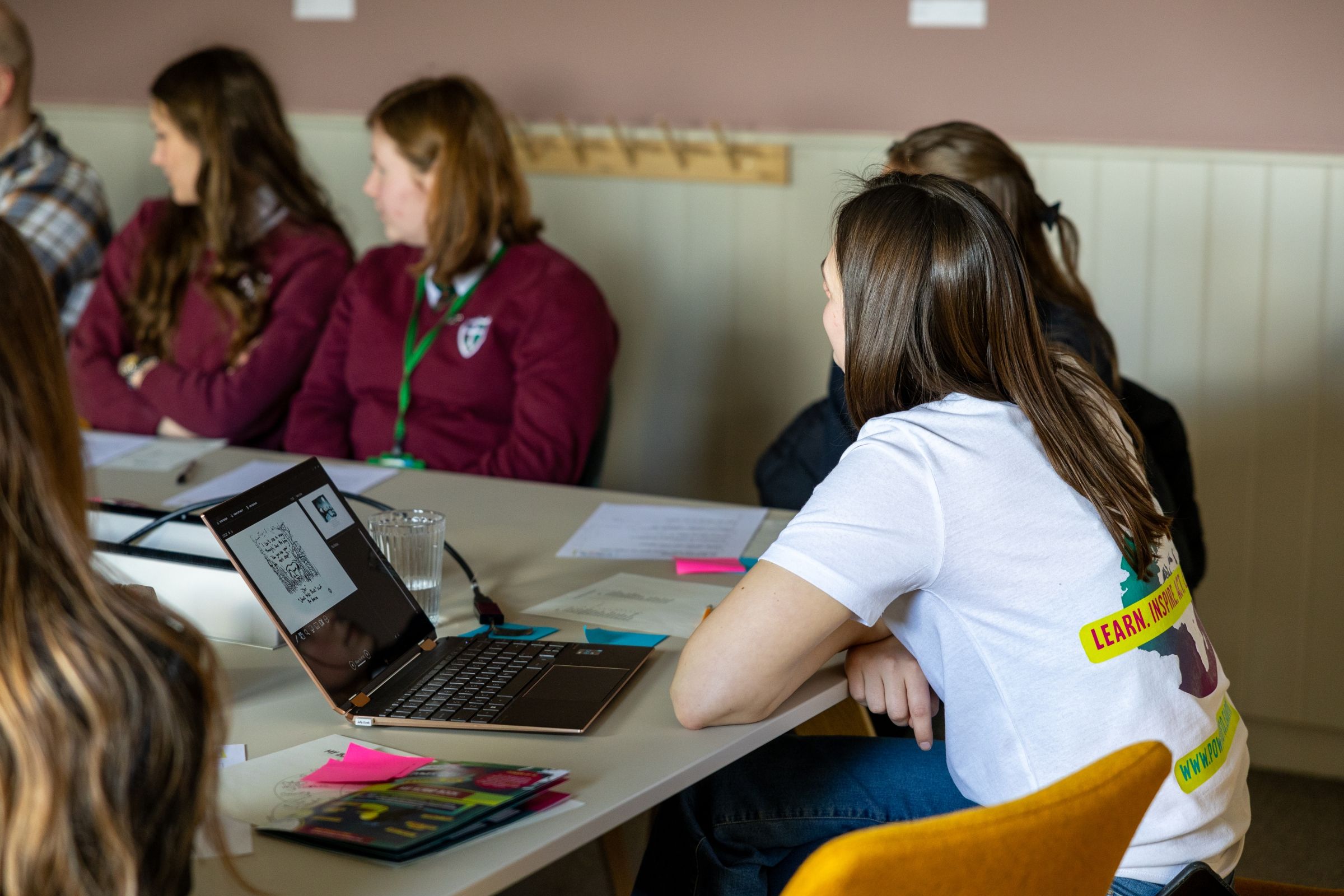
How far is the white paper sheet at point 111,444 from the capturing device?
2.23m

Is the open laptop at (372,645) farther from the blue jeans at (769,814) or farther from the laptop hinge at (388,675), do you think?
the blue jeans at (769,814)

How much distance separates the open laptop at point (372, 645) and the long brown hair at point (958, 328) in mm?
413

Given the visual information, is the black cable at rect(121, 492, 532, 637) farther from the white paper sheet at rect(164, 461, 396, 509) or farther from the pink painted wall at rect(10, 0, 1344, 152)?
the pink painted wall at rect(10, 0, 1344, 152)

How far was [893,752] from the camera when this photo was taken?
4.98ft

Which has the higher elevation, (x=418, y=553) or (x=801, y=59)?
(x=801, y=59)

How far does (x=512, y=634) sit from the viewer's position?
1.44 m

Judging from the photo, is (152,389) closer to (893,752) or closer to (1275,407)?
(893,752)

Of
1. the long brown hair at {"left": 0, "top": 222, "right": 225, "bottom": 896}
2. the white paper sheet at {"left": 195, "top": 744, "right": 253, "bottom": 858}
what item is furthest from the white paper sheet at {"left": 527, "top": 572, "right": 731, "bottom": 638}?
the long brown hair at {"left": 0, "top": 222, "right": 225, "bottom": 896}

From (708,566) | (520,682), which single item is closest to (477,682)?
(520,682)

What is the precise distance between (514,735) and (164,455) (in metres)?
1.29

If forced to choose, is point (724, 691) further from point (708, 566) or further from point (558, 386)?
point (558, 386)

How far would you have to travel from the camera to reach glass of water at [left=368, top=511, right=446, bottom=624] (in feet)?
4.94

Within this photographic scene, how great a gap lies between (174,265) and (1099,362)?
6.43 feet

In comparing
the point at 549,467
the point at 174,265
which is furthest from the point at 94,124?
the point at 549,467
